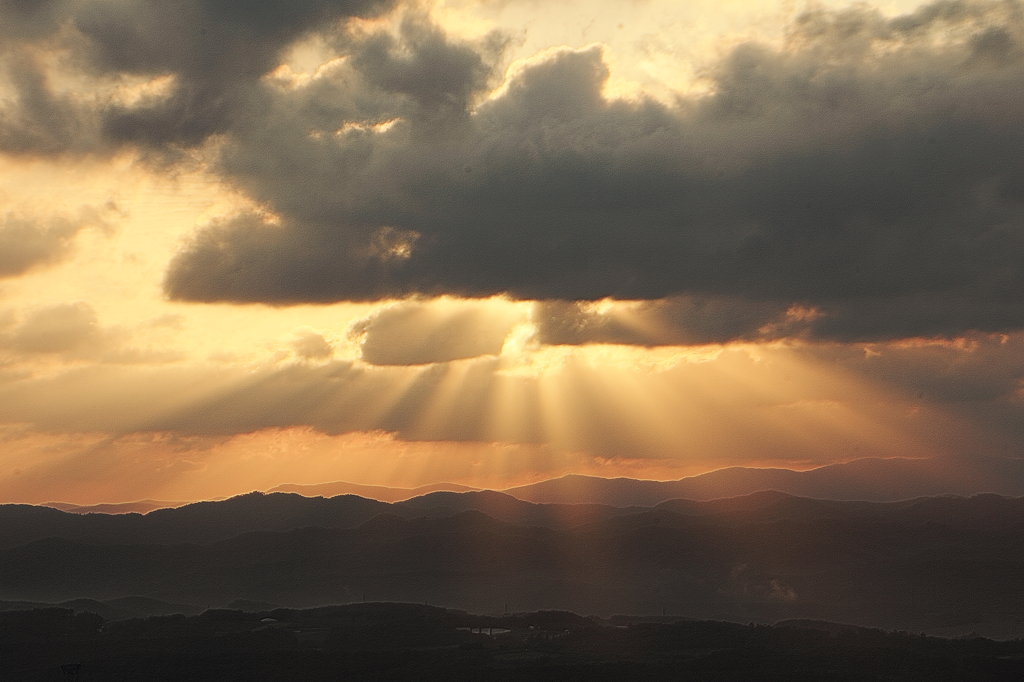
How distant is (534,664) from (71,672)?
268 feet

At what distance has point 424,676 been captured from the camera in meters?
193

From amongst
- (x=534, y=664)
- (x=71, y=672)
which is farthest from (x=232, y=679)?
(x=534, y=664)

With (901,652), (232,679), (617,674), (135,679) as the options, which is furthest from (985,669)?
(135,679)

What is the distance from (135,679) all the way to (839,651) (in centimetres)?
13580

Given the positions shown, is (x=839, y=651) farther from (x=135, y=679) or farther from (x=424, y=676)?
(x=135, y=679)

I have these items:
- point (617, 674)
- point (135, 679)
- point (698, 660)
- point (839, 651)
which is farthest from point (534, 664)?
point (135, 679)

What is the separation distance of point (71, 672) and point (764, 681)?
11892cm

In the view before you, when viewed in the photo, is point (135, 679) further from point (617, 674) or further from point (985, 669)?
point (985, 669)

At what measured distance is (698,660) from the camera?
19888cm

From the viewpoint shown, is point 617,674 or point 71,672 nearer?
point 71,672

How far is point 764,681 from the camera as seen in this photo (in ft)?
589

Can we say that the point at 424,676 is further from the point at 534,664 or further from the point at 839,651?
the point at 839,651

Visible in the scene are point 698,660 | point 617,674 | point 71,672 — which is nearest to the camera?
point 71,672

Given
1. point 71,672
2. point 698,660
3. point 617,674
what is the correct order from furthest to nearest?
1. point 698,660
2. point 617,674
3. point 71,672
